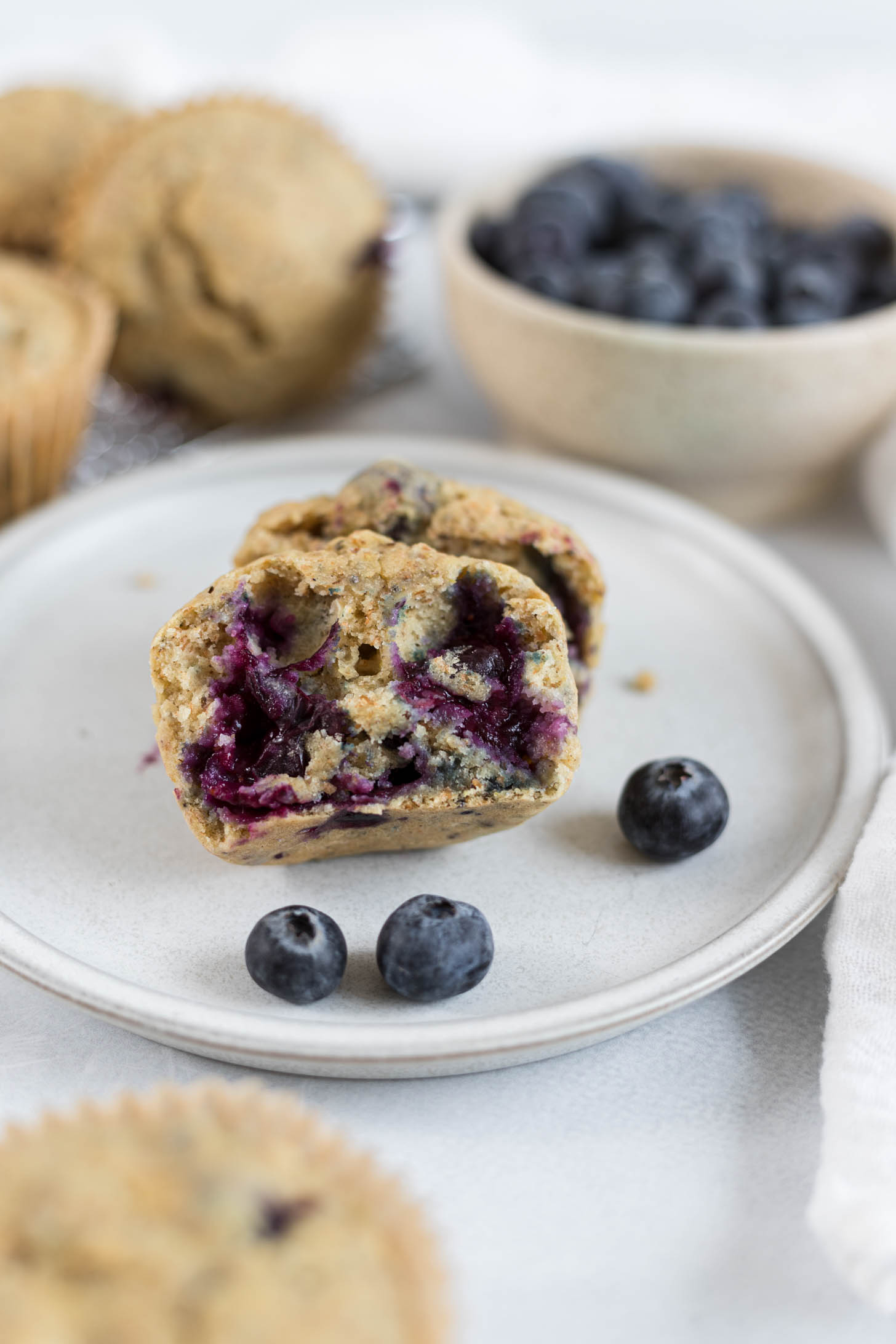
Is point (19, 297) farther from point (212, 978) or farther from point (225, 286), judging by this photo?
point (212, 978)

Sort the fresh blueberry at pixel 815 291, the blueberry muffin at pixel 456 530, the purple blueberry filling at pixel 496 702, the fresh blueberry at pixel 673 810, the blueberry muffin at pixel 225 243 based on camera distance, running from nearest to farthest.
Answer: the purple blueberry filling at pixel 496 702, the fresh blueberry at pixel 673 810, the blueberry muffin at pixel 456 530, the fresh blueberry at pixel 815 291, the blueberry muffin at pixel 225 243

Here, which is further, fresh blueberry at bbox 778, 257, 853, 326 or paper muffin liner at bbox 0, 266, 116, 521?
fresh blueberry at bbox 778, 257, 853, 326

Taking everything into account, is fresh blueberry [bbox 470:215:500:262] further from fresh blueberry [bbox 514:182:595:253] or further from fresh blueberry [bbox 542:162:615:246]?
fresh blueberry [bbox 542:162:615:246]

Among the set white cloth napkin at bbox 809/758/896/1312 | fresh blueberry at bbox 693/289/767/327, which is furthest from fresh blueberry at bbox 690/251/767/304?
white cloth napkin at bbox 809/758/896/1312

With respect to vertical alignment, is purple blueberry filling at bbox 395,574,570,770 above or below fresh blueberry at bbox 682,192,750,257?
below

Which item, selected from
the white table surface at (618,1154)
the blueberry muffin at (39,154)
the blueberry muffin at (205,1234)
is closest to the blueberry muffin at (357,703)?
the white table surface at (618,1154)

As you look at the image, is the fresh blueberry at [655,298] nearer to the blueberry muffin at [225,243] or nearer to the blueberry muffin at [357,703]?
the blueberry muffin at [225,243]


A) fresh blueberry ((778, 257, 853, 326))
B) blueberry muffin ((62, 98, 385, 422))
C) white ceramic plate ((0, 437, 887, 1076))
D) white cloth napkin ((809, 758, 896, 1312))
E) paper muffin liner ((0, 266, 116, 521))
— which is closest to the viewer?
white cloth napkin ((809, 758, 896, 1312))
